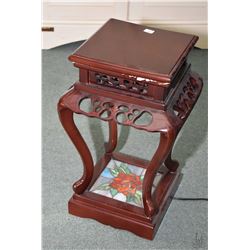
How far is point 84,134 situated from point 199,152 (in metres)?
0.48

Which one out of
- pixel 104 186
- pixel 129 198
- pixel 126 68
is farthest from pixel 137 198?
pixel 126 68

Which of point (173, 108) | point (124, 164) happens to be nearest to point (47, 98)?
point (124, 164)

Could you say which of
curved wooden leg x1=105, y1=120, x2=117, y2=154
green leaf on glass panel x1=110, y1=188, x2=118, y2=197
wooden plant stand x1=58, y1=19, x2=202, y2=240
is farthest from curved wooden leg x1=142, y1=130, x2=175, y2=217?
curved wooden leg x1=105, y1=120, x2=117, y2=154

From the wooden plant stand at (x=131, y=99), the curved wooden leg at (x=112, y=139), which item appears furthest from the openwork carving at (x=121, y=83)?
the curved wooden leg at (x=112, y=139)

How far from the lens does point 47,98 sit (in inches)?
86.3

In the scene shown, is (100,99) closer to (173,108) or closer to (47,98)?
(173,108)

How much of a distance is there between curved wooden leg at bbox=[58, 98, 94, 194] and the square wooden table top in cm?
17

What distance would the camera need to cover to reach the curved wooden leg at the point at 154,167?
1.32 m

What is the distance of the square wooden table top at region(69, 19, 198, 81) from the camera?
130cm

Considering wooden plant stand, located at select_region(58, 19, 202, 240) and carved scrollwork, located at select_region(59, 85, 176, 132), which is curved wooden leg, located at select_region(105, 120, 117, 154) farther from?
carved scrollwork, located at select_region(59, 85, 176, 132)

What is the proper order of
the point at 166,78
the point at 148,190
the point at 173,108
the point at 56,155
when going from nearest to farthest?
1. the point at 166,78
2. the point at 173,108
3. the point at 148,190
4. the point at 56,155

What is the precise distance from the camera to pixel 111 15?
243cm

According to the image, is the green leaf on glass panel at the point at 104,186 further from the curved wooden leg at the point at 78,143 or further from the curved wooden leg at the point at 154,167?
the curved wooden leg at the point at 154,167

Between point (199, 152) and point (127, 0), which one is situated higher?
point (127, 0)
